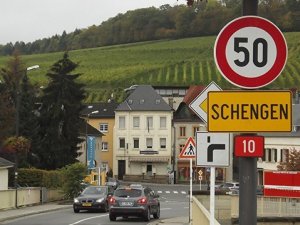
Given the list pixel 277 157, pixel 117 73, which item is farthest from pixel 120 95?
pixel 277 157

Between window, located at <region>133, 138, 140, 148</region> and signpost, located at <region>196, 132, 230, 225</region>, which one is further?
window, located at <region>133, 138, 140, 148</region>

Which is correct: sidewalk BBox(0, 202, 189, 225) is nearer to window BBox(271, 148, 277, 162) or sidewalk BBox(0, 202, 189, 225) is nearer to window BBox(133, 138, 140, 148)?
window BBox(271, 148, 277, 162)

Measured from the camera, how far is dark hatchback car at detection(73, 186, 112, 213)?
132ft

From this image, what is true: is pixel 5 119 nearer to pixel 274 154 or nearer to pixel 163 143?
pixel 274 154

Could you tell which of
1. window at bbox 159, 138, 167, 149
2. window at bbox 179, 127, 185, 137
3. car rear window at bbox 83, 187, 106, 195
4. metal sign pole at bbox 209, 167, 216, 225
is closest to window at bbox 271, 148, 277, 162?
window at bbox 179, 127, 185, 137

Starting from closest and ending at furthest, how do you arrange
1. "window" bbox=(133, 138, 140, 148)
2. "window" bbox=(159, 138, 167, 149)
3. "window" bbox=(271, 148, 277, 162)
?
"window" bbox=(271, 148, 277, 162) → "window" bbox=(159, 138, 167, 149) → "window" bbox=(133, 138, 140, 148)

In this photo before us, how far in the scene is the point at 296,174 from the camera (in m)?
39.9

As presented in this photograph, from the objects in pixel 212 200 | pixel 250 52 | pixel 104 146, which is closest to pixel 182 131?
pixel 104 146

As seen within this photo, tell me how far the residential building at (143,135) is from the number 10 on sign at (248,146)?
306 ft

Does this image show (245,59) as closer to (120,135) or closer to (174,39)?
(120,135)

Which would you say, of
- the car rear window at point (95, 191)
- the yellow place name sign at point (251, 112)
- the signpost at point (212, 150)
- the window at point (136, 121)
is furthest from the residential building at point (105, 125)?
the yellow place name sign at point (251, 112)

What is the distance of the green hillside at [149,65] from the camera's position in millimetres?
131000

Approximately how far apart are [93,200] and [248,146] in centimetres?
3464

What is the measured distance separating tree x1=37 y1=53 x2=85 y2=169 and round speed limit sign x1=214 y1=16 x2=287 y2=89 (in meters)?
59.3
